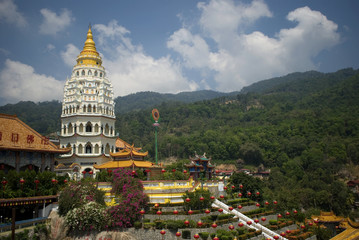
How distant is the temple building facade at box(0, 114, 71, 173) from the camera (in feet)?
98.0

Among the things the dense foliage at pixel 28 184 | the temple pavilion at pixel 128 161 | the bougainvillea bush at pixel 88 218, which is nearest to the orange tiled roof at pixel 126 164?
the temple pavilion at pixel 128 161

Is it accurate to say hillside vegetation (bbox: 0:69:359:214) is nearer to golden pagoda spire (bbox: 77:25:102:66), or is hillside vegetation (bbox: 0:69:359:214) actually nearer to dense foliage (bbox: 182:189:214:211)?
dense foliage (bbox: 182:189:214:211)

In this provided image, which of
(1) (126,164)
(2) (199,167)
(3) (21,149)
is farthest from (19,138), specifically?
(2) (199,167)

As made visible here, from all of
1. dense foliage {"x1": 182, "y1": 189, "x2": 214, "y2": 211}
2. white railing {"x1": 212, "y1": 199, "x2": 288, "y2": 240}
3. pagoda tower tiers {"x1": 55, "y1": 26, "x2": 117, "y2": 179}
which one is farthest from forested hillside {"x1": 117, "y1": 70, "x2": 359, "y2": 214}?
pagoda tower tiers {"x1": 55, "y1": 26, "x2": 117, "y2": 179}

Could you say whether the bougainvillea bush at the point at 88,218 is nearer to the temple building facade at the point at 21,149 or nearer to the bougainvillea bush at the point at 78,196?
the bougainvillea bush at the point at 78,196

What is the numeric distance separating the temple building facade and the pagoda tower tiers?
533cm

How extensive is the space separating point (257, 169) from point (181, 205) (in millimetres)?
62384

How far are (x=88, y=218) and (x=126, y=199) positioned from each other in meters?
3.22

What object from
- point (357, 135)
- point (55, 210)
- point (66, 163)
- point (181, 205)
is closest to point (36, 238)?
point (55, 210)

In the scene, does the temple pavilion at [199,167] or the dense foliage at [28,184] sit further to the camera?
the temple pavilion at [199,167]

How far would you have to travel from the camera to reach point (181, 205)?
1185 inches

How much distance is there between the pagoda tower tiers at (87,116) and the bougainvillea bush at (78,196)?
1042 centimetres

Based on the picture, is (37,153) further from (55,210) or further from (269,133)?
(269,133)

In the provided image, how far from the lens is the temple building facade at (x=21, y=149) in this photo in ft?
98.0
